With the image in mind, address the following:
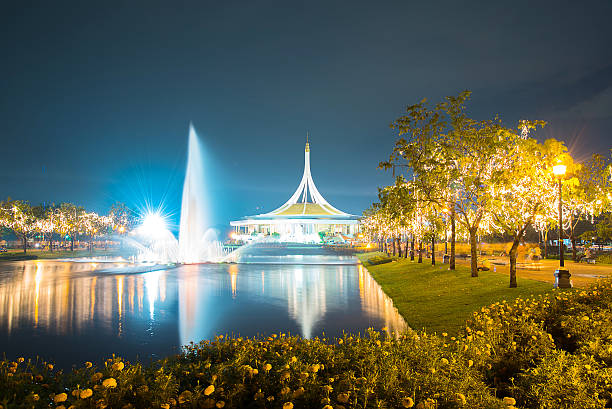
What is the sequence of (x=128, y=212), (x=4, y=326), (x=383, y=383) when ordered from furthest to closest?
(x=128, y=212) < (x=4, y=326) < (x=383, y=383)

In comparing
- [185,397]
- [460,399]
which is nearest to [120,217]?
[185,397]

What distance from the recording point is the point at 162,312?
1644 centimetres

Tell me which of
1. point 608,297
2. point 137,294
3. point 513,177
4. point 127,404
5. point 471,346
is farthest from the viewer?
point 137,294

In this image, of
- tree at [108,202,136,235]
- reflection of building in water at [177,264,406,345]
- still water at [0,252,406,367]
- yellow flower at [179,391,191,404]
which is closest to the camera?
yellow flower at [179,391,191,404]

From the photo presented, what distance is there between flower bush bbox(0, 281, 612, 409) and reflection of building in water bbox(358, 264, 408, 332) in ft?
20.4

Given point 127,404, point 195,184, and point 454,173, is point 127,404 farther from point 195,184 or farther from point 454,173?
point 195,184

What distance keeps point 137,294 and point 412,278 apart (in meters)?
15.4

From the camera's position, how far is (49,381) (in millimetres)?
5832

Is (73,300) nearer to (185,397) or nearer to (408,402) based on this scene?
(185,397)

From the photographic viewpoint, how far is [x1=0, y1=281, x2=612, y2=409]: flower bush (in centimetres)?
490

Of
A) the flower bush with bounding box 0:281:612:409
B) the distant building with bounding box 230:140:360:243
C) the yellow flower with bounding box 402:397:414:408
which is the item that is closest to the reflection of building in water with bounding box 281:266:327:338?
the flower bush with bounding box 0:281:612:409

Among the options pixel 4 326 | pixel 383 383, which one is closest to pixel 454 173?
pixel 383 383

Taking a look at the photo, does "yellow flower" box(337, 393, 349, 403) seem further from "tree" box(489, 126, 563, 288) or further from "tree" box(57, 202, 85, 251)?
"tree" box(57, 202, 85, 251)

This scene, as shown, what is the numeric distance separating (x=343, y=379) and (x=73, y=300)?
17.8m
